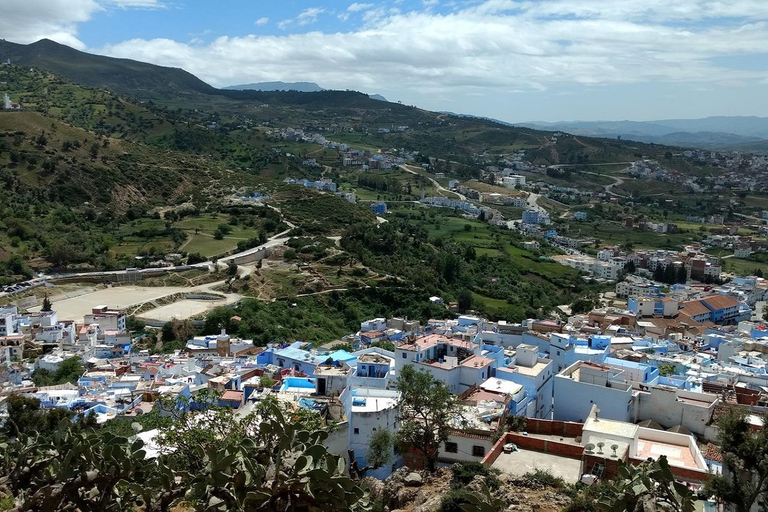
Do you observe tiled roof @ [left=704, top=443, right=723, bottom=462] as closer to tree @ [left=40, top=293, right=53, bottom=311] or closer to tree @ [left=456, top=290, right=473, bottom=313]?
tree @ [left=456, top=290, right=473, bottom=313]

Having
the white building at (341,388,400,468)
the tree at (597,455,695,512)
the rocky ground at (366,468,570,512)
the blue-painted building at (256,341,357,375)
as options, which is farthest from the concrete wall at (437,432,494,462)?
the blue-painted building at (256,341,357,375)

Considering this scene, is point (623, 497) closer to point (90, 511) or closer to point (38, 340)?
point (90, 511)

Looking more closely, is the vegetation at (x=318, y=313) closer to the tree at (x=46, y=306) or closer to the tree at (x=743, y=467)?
the tree at (x=46, y=306)

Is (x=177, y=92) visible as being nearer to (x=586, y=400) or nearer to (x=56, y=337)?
(x=56, y=337)

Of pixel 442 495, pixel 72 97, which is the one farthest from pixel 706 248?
pixel 72 97

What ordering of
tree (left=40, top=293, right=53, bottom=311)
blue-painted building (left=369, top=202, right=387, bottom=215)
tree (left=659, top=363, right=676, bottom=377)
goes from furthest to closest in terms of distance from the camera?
blue-painted building (left=369, top=202, right=387, bottom=215)
tree (left=40, top=293, right=53, bottom=311)
tree (left=659, top=363, right=676, bottom=377)

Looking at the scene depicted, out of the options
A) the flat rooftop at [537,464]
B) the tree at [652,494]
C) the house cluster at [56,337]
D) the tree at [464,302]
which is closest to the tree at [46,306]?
the house cluster at [56,337]

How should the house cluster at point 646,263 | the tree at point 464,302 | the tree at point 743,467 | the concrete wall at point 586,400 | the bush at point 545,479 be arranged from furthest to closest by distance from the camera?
the house cluster at point 646,263 < the tree at point 464,302 < the concrete wall at point 586,400 < the bush at point 545,479 < the tree at point 743,467
